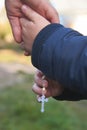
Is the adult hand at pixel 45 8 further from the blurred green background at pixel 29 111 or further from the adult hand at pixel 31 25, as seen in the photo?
the blurred green background at pixel 29 111

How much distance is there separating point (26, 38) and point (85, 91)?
286mm

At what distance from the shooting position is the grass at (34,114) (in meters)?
3.88

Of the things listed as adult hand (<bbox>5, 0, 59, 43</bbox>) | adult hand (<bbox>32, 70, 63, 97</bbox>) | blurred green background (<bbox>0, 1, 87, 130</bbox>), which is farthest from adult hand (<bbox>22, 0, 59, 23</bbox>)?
blurred green background (<bbox>0, 1, 87, 130</bbox>)

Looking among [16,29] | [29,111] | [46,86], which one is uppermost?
[16,29]

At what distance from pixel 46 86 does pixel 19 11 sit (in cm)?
30

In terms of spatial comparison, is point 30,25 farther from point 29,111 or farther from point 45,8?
point 29,111

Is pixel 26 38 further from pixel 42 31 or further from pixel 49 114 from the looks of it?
pixel 49 114

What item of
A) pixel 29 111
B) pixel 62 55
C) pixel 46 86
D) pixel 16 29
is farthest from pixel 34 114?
pixel 62 55

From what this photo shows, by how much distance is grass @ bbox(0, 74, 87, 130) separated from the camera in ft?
12.7

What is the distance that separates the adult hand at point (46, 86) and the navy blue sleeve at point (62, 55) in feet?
0.51

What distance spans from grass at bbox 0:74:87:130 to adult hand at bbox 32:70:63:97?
1.96m

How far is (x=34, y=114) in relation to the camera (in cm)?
416

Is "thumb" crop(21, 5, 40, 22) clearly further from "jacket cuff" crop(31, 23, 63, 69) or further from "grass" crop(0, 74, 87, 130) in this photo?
"grass" crop(0, 74, 87, 130)

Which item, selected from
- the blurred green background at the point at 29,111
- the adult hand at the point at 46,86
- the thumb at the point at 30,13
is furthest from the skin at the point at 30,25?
the blurred green background at the point at 29,111
